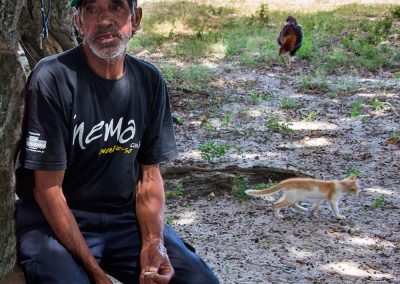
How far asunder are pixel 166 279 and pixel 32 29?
3484 millimetres

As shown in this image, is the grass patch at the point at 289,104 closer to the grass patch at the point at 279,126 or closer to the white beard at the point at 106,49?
the grass patch at the point at 279,126

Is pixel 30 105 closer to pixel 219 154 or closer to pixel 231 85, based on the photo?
pixel 219 154

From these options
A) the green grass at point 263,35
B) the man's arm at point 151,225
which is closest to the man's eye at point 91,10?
the man's arm at point 151,225

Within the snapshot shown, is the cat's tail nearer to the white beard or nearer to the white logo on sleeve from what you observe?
the white beard

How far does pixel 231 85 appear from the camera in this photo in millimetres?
10258

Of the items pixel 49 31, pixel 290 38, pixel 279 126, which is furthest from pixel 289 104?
pixel 49 31

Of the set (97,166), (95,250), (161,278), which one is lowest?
(161,278)

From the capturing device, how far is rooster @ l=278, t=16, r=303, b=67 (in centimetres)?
1092

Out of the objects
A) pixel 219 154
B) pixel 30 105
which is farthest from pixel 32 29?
pixel 30 105

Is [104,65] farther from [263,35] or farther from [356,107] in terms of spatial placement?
[263,35]

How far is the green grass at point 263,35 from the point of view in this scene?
1136 centimetres

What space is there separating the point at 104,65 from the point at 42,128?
395 mm

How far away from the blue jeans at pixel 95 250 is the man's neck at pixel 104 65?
555mm

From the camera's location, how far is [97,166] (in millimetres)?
2656
